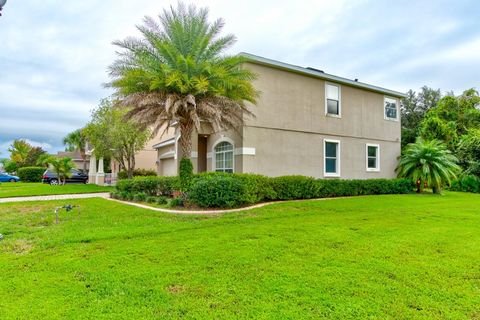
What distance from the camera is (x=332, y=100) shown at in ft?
54.4

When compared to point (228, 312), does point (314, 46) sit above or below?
above

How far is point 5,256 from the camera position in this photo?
518 centimetres

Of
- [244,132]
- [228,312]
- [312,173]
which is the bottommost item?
[228,312]

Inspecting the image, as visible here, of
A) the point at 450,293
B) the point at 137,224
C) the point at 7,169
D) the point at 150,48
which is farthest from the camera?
the point at 7,169

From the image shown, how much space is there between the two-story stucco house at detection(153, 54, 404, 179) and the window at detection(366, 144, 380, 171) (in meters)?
0.05

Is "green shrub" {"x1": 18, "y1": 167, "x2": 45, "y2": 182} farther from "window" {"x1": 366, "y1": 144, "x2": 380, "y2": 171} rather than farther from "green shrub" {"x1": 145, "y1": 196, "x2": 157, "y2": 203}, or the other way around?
"window" {"x1": 366, "y1": 144, "x2": 380, "y2": 171}

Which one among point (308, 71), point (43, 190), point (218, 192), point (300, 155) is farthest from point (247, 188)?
point (43, 190)

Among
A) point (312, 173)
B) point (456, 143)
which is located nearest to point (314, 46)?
point (312, 173)

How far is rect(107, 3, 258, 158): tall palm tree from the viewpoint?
36.8 ft

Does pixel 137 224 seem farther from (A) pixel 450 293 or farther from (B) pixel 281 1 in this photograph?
(B) pixel 281 1

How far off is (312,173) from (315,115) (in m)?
3.09

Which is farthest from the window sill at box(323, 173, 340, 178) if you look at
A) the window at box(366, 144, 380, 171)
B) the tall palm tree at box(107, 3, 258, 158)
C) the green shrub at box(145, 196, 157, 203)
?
the green shrub at box(145, 196, 157, 203)

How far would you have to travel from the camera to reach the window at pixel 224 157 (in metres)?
14.8

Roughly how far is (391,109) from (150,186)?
15666mm
